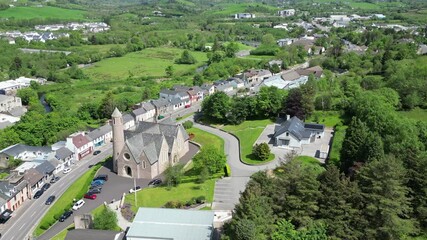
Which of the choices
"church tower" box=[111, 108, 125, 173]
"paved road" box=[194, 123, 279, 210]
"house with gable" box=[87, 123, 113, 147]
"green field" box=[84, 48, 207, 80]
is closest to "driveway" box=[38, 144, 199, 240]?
"church tower" box=[111, 108, 125, 173]

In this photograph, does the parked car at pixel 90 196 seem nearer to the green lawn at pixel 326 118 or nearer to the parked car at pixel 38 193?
the parked car at pixel 38 193

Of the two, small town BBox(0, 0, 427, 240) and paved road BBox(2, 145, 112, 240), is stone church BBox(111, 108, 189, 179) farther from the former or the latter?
paved road BBox(2, 145, 112, 240)

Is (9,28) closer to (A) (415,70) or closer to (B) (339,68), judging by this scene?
(B) (339,68)

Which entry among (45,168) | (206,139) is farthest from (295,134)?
(45,168)

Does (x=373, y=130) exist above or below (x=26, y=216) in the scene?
above

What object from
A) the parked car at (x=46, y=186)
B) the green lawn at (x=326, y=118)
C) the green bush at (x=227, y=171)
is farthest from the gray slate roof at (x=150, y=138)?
the green lawn at (x=326, y=118)

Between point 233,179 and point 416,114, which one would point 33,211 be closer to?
point 233,179

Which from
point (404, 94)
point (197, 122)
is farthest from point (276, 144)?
point (404, 94)

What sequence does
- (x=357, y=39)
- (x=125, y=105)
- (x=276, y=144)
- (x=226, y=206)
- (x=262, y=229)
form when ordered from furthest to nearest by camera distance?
(x=357, y=39) < (x=125, y=105) < (x=276, y=144) < (x=226, y=206) < (x=262, y=229)

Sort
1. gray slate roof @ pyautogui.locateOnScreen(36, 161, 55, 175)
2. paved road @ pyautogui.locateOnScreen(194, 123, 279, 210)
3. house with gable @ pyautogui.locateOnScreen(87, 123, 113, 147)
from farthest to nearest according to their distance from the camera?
house with gable @ pyautogui.locateOnScreen(87, 123, 113, 147)
gray slate roof @ pyautogui.locateOnScreen(36, 161, 55, 175)
paved road @ pyautogui.locateOnScreen(194, 123, 279, 210)
